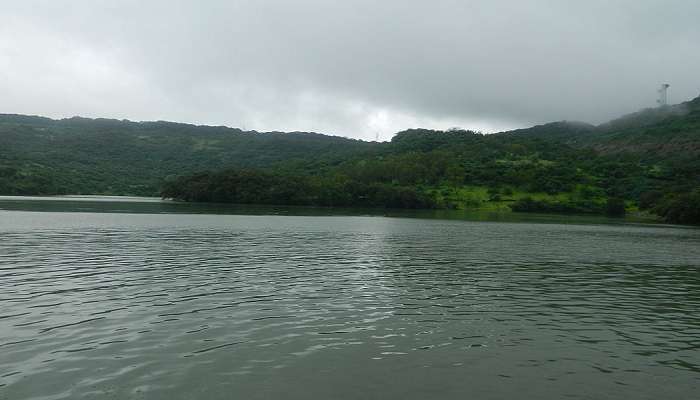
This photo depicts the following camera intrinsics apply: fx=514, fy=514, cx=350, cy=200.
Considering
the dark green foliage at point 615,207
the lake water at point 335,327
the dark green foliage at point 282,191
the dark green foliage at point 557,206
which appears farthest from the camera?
the dark green foliage at point 557,206

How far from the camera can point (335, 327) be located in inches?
792

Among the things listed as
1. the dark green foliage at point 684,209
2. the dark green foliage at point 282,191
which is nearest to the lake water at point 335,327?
the dark green foliage at point 684,209

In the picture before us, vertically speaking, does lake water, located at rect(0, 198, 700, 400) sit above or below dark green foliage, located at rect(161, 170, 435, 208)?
below

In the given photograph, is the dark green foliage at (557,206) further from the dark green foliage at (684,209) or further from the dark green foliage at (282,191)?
the dark green foliage at (684,209)

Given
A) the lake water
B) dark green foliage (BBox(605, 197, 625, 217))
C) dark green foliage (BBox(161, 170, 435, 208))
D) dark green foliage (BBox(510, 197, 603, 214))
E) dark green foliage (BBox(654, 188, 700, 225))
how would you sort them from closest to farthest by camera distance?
the lake water, dark green foliage (BBox(654, 188, 700, 225)), dark green foliage (BBox(161, 170, 435, 208)), dark green foliage (BBox(605, 197, 625, 217)), dark green foliage (BBox(510, 197, 603, 214))

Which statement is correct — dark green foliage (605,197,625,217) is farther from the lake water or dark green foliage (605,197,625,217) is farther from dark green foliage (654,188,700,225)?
the lake water

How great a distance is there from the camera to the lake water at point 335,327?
14180mm

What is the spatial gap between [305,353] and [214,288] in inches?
479

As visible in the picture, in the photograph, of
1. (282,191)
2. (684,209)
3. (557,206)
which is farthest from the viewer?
(557,206)

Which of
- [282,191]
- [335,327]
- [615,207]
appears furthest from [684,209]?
[335,327]

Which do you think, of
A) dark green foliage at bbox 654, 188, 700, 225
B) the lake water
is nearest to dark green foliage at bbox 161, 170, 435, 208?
dark green foliage at bbox 654, 188, 700, 225

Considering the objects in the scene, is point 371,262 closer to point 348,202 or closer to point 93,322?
point 93,322

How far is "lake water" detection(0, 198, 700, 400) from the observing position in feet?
46.5

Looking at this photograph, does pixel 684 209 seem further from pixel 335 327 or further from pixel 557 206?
pixel 335 327
